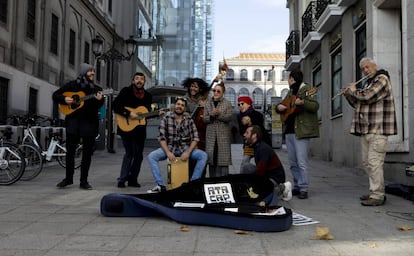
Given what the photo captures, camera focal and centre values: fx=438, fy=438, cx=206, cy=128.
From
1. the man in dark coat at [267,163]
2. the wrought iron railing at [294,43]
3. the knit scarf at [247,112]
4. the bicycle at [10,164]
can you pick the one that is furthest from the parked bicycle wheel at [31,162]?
the wrought iron railing at [294,43]

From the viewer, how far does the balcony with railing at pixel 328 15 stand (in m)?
12.6

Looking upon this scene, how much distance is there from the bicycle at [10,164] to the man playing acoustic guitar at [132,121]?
1885 millimetres

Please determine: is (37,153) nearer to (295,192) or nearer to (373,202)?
(295,192)

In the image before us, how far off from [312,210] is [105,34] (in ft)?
92.1

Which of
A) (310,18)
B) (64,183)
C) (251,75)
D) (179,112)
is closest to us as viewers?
(179,112)

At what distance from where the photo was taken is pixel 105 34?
31016 millimetres

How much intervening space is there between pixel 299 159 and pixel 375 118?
125cm

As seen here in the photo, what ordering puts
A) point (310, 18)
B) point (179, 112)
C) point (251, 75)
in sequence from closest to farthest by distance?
point (179, 112) → point (310, 18) → point (251, 75)

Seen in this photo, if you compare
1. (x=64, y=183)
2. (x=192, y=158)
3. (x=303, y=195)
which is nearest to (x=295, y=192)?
(x=303, y=195)

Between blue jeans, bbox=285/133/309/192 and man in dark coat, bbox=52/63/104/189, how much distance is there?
3.09 metres

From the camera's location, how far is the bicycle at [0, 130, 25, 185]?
757 cm

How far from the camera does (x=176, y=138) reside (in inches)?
255

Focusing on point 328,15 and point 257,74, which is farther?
point 257,74

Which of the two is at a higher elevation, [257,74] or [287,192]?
Result: [257,74]
